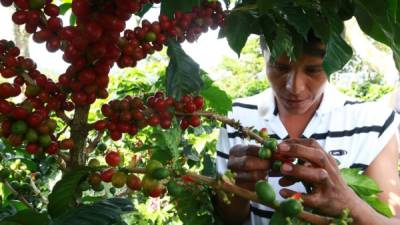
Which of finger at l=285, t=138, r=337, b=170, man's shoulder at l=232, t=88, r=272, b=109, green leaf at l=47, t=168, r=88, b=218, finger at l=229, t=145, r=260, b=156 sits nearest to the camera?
green leaf at l=47, t=168, r=88, b=218

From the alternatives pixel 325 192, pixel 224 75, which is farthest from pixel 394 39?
pixel 224 75

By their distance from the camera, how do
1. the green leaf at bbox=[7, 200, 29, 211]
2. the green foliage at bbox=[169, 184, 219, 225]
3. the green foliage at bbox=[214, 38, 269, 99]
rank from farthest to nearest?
1. the green foliage at bbox=[214, 38, 269, 99]
2. the green leaf at bbox=[7, 200, 29, 211]
3. the green foliage at bbox=[169, 184, 219, 225]

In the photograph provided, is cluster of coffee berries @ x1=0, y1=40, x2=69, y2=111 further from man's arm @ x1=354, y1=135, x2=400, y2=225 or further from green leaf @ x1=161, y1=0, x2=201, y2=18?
man's arm @ x1=354, y1=135, x2=400, y2=225

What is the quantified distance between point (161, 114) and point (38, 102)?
28cm

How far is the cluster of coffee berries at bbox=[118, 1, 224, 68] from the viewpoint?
38.7 inches

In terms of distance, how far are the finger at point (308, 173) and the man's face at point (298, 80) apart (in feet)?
2.43

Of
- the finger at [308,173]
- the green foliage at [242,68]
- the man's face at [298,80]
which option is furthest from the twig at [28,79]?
the green foliage at [242,68]

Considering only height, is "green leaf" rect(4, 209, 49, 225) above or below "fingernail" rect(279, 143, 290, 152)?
above

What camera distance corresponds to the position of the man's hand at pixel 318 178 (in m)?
1.00

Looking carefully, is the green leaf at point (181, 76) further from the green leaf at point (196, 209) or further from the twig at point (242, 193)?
the green leaf at point (196, 209)

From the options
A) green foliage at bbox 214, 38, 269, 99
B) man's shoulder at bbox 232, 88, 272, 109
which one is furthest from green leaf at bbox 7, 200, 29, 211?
green foliage at bbox 214, 38, 269, 99

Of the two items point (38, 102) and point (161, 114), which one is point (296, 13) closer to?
point (161, 114)

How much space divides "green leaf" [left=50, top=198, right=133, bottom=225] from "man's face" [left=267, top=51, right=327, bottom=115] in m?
0.96

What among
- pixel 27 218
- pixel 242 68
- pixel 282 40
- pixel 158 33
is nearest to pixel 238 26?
pixel 282 40
